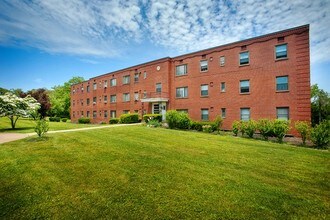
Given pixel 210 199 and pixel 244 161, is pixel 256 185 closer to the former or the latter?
pixel 210 199

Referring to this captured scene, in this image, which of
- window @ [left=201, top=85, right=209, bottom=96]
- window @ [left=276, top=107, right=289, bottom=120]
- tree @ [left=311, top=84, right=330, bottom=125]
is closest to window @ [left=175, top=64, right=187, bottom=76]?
window @ [left=201, top=85, right=209, bottom=96]

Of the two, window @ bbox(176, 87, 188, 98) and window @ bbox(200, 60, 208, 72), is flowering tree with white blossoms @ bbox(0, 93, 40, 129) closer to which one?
window @ bbox(176, 87, 188, 98)

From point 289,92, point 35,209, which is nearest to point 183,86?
point 289,92

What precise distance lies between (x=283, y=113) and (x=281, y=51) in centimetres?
619

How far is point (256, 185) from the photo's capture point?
5.40m

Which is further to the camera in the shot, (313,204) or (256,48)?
(256,48)

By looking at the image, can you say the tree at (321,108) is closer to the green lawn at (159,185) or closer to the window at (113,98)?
the green lawn at (159,185)

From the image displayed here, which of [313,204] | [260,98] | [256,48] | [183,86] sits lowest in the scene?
[313,204]

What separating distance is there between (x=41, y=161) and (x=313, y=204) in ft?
29.2

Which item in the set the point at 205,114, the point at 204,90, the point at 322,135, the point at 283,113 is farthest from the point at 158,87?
the point at 322,135

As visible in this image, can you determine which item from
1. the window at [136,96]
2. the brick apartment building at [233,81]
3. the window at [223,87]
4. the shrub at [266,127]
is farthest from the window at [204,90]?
the window at [136,96]

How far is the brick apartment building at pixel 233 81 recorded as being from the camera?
17344mm

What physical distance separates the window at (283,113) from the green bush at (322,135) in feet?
18.4

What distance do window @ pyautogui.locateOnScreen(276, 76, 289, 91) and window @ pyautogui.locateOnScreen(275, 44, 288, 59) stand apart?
2.08 metres
